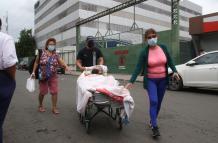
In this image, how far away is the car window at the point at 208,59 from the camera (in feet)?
37.0

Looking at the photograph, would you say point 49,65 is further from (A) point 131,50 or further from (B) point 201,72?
(A) point 131,50

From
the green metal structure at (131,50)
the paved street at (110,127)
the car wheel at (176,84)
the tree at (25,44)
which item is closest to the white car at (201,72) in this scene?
→ the car wheel at (176,84)

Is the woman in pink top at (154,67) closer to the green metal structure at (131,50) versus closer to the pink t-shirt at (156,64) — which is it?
the pink t-shirt at (156,64)

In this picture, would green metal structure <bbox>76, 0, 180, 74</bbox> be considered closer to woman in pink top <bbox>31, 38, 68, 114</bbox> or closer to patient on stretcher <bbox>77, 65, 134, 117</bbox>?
woman in pink top <bbox>31, 38, 68, 114</bbox>

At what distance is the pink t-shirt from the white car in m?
5.67

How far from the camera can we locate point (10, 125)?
6.19 meters

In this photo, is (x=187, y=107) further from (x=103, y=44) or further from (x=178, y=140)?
(x=103, y=44)

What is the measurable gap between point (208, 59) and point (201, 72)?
54 centimetres

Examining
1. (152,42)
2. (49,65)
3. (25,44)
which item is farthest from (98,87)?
(25,44)

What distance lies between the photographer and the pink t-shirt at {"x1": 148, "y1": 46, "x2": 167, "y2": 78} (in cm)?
547

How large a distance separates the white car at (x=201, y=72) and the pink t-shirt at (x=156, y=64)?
18.6 ft

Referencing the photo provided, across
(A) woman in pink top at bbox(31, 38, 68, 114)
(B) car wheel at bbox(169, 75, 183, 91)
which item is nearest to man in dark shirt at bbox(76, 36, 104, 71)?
(A) woman in pink top at bbox(31, 38, 68, 114)

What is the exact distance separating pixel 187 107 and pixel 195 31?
46.8ft

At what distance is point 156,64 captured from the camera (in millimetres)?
5469
